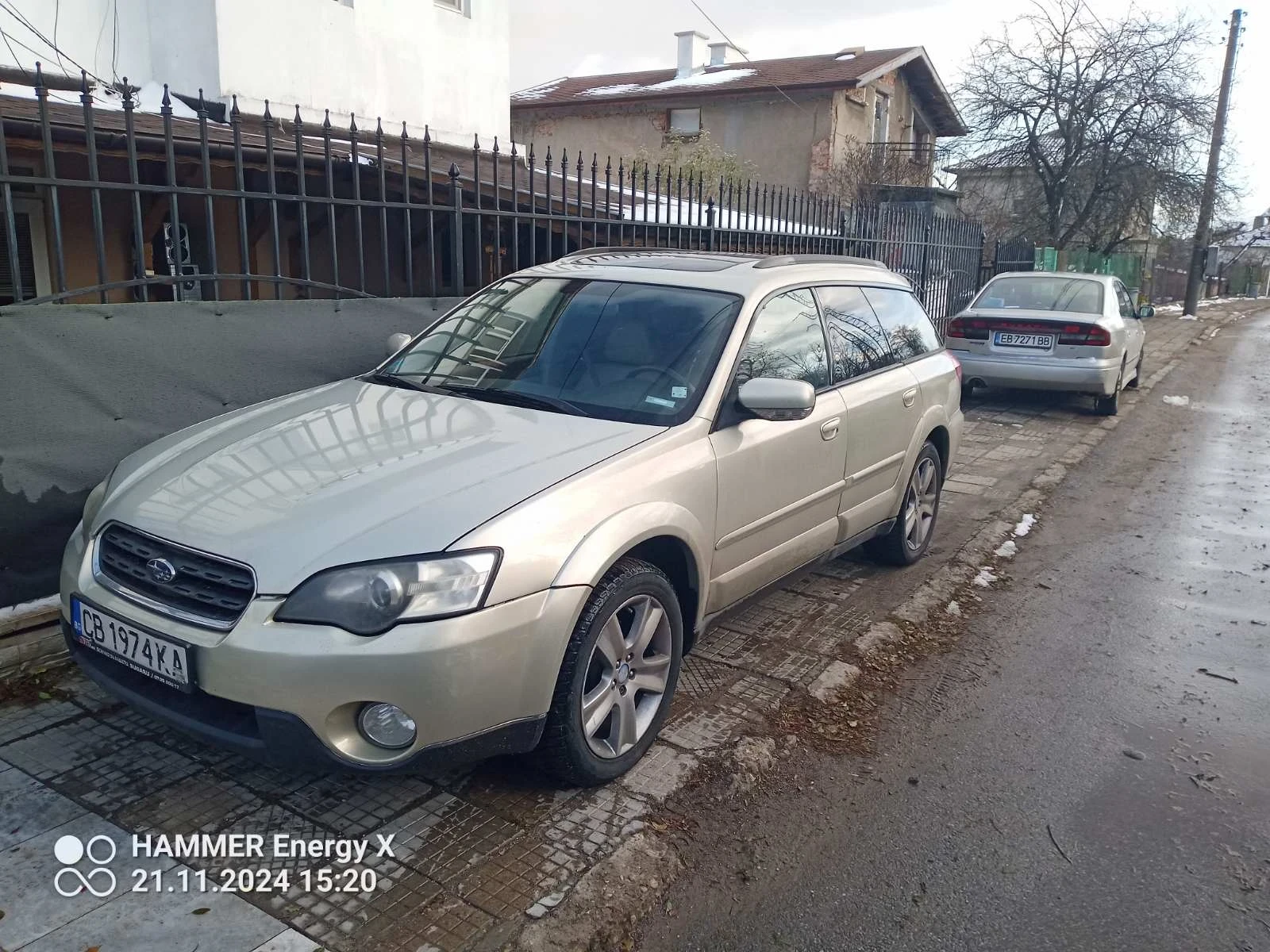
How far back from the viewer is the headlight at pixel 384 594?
2732 mm

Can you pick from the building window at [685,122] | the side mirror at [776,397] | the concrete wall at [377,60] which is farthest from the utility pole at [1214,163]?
the side mirror at [776,397]

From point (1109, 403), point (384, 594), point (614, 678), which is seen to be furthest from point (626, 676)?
point (1109, 403)

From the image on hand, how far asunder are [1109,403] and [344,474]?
10617 millimetres

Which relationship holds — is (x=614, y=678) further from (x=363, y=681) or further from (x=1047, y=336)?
(x=1047, y=336)

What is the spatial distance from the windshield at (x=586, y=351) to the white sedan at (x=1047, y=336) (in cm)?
786

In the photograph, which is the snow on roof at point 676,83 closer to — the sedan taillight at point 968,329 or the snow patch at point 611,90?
the snow patch at point 611,90

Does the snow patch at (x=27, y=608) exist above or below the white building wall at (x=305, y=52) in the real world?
below

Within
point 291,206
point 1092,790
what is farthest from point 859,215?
point 1092,790

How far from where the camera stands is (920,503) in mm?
5926

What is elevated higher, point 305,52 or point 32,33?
point 305,52

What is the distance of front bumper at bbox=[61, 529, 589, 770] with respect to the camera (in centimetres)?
270

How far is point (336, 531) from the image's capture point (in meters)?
2.85

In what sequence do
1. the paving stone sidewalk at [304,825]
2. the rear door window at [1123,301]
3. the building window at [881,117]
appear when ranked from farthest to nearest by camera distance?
1. the building window at [881,117]
2. the rear door window at [1123,301]
3. the paving stone sidewalk at [304,825]
